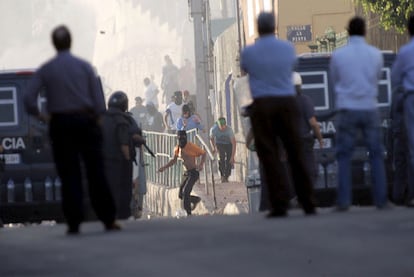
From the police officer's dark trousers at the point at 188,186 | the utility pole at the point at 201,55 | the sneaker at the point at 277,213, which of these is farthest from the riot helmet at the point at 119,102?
the utility pole at the point at 201,55

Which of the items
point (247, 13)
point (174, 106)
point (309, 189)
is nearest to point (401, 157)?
point (309, 189)

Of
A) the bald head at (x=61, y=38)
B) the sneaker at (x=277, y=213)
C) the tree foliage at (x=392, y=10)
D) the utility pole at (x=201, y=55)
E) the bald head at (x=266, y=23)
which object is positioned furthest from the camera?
the utility pole at (x=201, y=55)

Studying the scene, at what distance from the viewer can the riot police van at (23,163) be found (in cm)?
2309

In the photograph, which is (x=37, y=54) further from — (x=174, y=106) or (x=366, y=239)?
(x=366, y=239)

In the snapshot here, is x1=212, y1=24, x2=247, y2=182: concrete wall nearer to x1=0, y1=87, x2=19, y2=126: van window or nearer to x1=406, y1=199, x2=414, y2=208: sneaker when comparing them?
x1=0, y1=87, x2=19, y2=126: van window

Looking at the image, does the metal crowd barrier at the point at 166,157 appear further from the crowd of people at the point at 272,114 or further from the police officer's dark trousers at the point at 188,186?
the crowd of people at the point at 272,114

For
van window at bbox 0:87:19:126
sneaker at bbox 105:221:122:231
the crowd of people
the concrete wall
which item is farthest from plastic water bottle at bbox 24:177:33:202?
the concrete wall

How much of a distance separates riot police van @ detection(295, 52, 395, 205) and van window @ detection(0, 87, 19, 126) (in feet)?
11.9

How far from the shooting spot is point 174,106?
4188 centimetres

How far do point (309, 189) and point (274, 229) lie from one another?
912 millimetres

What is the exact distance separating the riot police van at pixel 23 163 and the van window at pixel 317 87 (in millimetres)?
3204

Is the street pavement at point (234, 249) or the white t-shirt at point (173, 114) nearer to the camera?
the street pavement at point (234, 249)

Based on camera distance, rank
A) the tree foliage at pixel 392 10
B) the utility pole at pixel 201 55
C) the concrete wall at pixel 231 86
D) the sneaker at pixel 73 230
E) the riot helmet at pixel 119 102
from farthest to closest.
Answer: the utility pole at pixel 201 55, the concrete wall at pixel 231 86, the tree foliage at pixel 392 10, the riot helmet at pixel 119 102, the sneaker at pixel 73 230

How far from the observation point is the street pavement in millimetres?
12969
